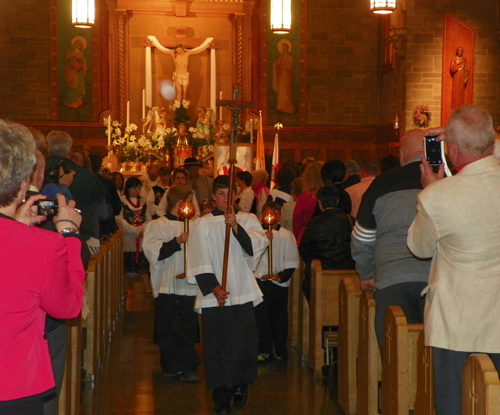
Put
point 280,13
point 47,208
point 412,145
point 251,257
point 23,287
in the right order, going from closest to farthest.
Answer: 1. point 23,287
2. point 47,208
3. point 412,145
4. point 251,257
5. point 280,13

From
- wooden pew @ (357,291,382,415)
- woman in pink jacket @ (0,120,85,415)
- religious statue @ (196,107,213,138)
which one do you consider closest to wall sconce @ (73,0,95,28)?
religious statue @ (196,107,213,138)

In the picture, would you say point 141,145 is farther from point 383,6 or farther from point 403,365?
point 403,365

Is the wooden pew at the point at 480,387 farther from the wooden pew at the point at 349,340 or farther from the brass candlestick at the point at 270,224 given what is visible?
the brass candlestick at the point at 270,224

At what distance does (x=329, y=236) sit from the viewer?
659cm

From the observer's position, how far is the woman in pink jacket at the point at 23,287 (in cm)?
253

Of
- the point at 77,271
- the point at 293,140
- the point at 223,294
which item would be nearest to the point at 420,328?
the point at 223,294

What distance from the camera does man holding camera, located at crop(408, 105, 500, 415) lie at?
11.3 feet

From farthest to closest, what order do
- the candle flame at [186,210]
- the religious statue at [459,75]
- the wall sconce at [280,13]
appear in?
the religious statue at [459,75]
the wall sconce at [280,13]
the candle flame at [186,210]

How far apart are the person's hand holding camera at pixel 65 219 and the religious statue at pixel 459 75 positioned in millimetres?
14254

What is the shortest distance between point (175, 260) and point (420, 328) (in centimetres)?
289

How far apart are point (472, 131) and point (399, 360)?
1251 mm

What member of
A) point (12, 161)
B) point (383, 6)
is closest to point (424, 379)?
point (12, 161)

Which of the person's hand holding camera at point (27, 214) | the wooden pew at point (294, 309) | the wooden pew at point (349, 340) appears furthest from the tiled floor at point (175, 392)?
the person's hand holding camera at point (27, 214)

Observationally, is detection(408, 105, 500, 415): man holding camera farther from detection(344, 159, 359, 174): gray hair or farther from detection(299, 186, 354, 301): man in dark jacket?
detection(344, 159, 359, 174): gray hair
